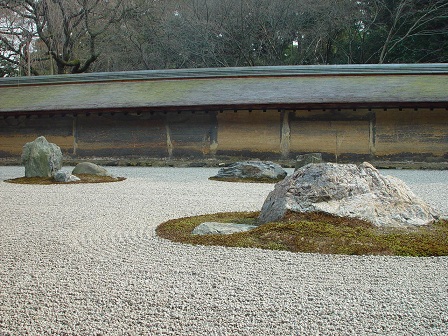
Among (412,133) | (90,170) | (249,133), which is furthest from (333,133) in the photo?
(90,170)

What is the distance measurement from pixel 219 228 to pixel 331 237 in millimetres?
1056

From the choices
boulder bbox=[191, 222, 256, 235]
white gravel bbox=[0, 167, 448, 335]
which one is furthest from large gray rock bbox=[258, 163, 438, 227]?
white gravel bbox=[0, 167, 448, 335]

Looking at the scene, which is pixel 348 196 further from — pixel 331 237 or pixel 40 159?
pixel 40 159

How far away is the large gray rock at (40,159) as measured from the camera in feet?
34.1

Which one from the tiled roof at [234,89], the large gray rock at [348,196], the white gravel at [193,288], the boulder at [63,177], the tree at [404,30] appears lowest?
the white gravel at [193,288]

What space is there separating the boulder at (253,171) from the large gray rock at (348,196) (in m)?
5.91

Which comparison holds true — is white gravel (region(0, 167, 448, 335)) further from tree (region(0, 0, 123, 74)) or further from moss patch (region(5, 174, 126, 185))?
tree (region(0, 0, 123, 74))

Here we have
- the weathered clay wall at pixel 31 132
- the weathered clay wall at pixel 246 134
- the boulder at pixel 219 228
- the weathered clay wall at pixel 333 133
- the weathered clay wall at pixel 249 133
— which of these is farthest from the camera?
the weathered clay wall at pixel 31 132

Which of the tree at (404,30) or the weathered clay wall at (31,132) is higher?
the tree at (404,30)

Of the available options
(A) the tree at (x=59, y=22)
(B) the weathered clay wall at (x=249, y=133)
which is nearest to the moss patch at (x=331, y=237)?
(B) the weathered clay wall at (x=249, y=133)

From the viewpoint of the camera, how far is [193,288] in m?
2.91

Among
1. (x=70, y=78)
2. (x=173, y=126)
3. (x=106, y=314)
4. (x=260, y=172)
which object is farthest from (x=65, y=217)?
(x=70, y=78)

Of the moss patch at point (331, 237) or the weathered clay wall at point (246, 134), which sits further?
the weathered clay wall at point (246, 134)

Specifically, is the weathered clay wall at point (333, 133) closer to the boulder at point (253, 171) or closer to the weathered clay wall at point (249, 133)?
the weathered clay wall at point (249, 133)
